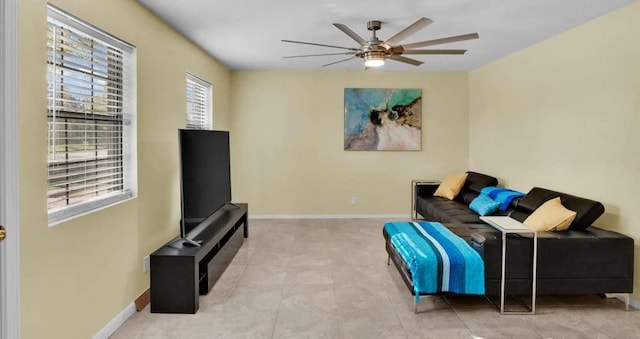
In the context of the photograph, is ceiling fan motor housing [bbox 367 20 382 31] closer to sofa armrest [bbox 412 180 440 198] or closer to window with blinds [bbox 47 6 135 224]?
window with blinds [bbox 47 6 135 224]

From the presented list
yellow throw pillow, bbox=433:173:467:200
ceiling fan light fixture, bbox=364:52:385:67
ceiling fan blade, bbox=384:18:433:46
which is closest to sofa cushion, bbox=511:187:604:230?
yellow throw pillow, bbox=433:173:467:200

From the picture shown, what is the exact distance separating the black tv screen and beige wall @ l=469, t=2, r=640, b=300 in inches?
143

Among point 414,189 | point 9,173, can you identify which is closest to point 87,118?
point 9,173

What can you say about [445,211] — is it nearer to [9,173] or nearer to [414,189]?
[414,189]

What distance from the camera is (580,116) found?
374 cm

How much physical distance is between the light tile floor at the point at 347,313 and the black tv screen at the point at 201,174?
0.69 m

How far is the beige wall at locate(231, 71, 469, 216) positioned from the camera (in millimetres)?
6332

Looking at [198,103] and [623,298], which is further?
[198,103]

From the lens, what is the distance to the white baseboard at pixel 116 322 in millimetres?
2553

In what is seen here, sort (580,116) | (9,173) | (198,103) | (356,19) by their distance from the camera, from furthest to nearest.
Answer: (198,103)
(580,116)
(356,19)
(9,173)

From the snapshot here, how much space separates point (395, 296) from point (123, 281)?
2164 mm

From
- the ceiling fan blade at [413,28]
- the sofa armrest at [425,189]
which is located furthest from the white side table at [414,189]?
the ceiling fan blade at [413,28]

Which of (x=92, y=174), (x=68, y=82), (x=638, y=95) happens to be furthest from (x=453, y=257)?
(x=68, y=82)

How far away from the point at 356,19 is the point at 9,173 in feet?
9.55
